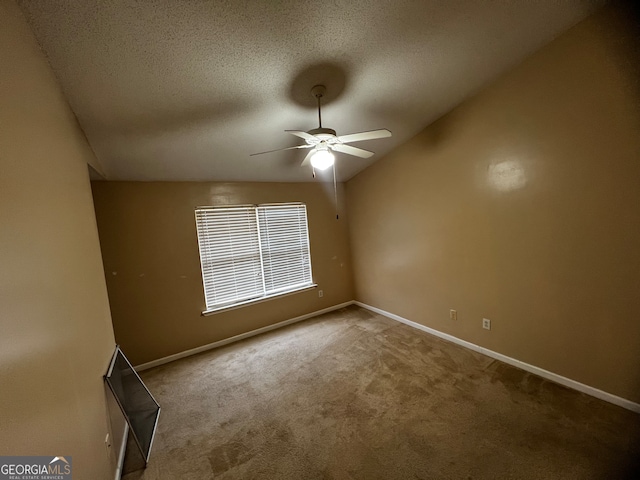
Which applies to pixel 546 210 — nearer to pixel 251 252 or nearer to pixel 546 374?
pixel 546 374

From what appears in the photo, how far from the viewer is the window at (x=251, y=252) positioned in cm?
340

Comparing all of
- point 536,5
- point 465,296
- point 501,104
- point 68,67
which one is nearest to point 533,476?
point 465,296

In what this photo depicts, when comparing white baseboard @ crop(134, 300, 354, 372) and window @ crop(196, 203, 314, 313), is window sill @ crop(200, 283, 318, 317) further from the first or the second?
white baseboard @ crop(134, 300, 354, 372)

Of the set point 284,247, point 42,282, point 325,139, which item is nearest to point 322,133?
point 325,139

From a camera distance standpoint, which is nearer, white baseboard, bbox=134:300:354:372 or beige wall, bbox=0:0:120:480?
beige wall, bbox=0:0:120:480

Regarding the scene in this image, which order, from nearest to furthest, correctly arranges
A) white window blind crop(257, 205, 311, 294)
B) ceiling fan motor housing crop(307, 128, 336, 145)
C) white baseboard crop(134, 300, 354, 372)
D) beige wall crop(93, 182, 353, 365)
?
1. ceiling fan motor housing crop(307, 128, 336, 145)
2. beige wall crop(93, 182, 353, 365)
3. white baseboard crop(134, 300, 354, 372)
4. white window blind crop(257, 205, 311, 294)

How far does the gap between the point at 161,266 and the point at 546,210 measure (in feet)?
13.3

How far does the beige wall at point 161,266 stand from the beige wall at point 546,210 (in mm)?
2293

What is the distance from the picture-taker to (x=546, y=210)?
2.19 m

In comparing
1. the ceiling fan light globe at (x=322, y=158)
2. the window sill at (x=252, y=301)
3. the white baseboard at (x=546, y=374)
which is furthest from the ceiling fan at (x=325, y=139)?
the white baseboard at (x=546, y=374)

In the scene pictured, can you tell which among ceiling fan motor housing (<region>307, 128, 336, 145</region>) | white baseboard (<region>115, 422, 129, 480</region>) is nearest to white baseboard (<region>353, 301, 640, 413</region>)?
ceiling fan motor housing (<region>307, 128, 336, 145</region>)

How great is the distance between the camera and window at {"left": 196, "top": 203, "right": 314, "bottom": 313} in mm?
3400

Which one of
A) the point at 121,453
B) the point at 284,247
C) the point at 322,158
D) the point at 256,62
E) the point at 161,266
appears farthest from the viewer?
the point at 284,247

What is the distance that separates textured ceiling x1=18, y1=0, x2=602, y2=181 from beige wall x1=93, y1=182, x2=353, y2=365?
0.39 meters
